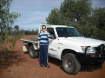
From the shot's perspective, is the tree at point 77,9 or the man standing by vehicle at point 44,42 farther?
the tree at point 77,9

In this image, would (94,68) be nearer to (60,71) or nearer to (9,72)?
(60,71)

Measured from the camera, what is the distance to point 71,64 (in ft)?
21.2


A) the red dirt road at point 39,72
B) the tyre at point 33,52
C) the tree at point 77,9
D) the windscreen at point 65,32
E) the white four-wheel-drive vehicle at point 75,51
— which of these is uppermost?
the tree at point 77,9

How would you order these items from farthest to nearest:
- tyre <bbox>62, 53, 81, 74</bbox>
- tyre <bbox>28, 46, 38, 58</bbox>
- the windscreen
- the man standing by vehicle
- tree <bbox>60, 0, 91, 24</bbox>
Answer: tree <bbox>60, 0, 91, 24</bbox> → tyre <bbox>28, 46, 38, 58</bbox> → the windscreen → the man standing by vehicle → tyre <bbox>62, 53, 81, 74</bbox>

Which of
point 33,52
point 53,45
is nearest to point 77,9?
point 33,52

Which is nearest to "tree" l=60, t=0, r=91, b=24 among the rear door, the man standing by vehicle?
the rear door

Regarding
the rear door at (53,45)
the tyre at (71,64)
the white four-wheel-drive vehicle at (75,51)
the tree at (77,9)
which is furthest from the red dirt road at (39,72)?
the tree at (77,9)

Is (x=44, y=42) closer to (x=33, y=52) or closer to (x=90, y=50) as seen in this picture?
(x=90, y=50)

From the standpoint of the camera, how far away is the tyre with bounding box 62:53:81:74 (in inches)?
248

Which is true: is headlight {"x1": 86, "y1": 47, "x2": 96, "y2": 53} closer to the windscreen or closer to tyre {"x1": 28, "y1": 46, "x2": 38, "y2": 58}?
the windscreen

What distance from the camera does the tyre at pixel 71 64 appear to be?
630 centimetres

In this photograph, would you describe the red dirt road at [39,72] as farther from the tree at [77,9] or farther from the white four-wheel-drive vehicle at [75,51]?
the tree at [77,9]

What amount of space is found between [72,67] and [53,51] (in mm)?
1526

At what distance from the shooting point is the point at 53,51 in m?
7.60
